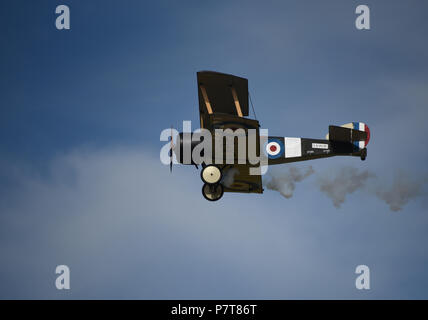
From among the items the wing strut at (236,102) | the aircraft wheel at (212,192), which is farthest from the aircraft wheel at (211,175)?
the wing strut at (236,102)

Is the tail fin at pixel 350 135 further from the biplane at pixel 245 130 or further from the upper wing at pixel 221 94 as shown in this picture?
the upper wing at pixel 221 94

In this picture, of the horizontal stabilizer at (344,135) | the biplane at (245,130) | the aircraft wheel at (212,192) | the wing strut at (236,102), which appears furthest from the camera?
the horizontal stabilizer at (344,135)

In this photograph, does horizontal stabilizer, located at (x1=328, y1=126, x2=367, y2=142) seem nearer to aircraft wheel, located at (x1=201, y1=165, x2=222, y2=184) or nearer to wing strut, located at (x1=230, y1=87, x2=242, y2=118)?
wing strut, located at (x1=230, y1=87, x2=242, y2=118)

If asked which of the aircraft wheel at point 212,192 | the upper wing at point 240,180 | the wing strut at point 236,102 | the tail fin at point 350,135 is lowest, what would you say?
the aircraft wheel at point 212,192

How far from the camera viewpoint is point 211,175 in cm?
1245

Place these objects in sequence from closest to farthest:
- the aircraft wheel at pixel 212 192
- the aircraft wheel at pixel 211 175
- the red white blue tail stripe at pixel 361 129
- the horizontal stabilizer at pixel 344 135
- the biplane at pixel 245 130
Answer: the biplane at pixel 245 130
the aircraft wheel at pixel 211 175
the aircraft wheel at pixel 212 192
the horizontal stabilizer at pixel 344 135
the red white blue tail stripe at pixel 361 129

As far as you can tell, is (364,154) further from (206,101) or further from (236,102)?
(206,101)

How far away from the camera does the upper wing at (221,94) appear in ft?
39.1

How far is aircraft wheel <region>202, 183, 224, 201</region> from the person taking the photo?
12.9m

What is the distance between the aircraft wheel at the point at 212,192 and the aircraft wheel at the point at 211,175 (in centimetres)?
39

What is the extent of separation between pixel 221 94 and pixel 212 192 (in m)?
2.90

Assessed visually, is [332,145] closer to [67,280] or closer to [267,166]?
[267,166]
